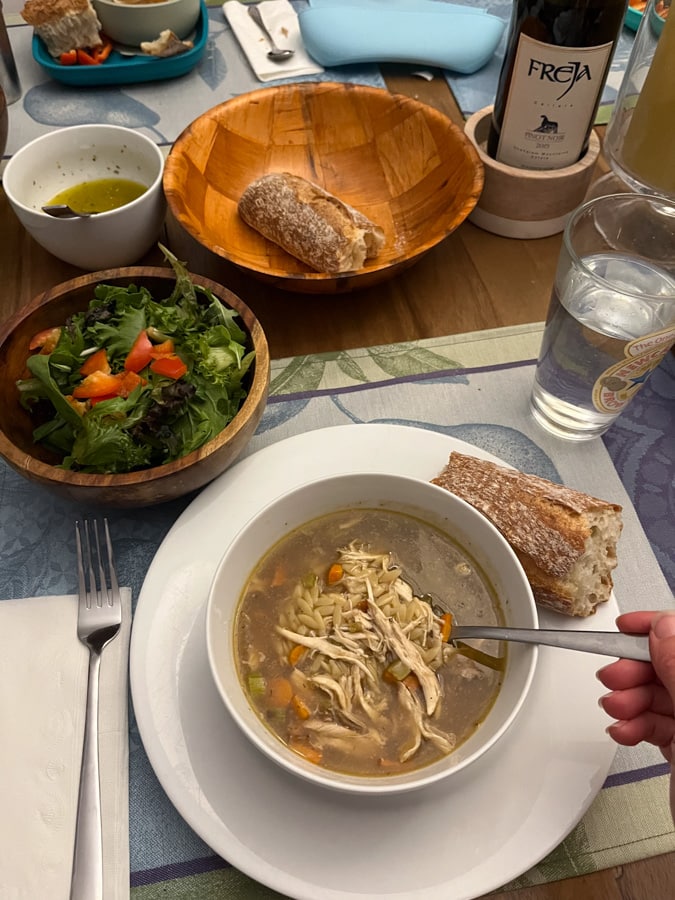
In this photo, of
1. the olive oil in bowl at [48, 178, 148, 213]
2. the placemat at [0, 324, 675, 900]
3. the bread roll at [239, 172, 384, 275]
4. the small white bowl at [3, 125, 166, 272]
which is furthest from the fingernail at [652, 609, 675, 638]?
the olive oil in bowl at [48, 178, 148, 213]

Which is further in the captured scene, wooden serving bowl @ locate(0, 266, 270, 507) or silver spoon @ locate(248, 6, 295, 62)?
silver spoon @ locate(248, 6, 295, 62)

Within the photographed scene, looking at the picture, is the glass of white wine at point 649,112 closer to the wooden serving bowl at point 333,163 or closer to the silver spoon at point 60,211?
the wooden serving bowl at point 333,163

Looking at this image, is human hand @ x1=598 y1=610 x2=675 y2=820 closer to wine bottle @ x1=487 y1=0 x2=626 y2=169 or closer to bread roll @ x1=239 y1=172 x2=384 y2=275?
bread roll @ x1=239 y1=172 x2=384 y2=275

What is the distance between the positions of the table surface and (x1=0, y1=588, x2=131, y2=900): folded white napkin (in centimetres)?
78

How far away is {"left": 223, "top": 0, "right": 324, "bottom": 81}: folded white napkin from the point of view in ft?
7.52

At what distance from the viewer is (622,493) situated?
4.55 ft

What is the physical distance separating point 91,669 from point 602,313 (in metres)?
1.16

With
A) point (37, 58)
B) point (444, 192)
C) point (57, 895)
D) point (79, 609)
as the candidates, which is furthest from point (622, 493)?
point (37, 58)

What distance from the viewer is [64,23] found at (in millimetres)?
2115

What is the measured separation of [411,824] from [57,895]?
0.48 m

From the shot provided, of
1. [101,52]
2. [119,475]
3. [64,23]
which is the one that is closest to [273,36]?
[101,52]

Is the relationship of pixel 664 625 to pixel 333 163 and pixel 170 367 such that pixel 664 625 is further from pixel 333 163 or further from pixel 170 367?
pixel 333 163

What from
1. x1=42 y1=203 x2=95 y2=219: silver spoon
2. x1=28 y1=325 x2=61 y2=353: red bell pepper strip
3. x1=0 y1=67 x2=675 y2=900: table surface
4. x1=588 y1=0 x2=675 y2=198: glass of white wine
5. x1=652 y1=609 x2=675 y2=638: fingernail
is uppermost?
x1=588 y1=0 x2=675 y2=198: glass of white wine

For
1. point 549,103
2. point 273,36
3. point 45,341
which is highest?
point 549,103
